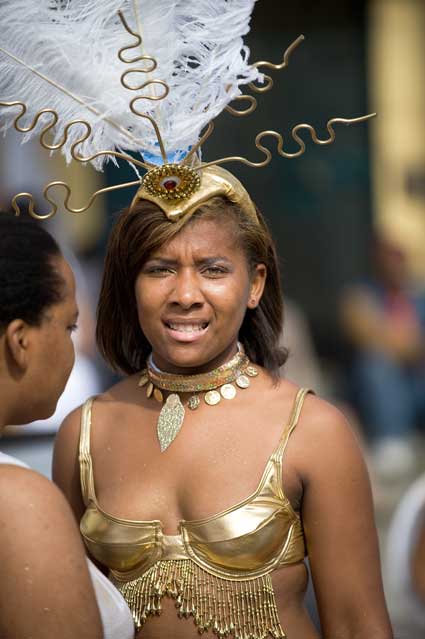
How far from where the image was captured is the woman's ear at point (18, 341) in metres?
2.06

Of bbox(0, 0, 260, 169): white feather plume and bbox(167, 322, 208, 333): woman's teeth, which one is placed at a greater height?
bbox(0, 0, 260, 169): white feather plume

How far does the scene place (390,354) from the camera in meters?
7.90

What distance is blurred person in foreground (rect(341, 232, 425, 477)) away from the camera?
25.7 ft

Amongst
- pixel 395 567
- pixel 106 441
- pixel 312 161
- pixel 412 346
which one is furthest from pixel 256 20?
pixel 106 441

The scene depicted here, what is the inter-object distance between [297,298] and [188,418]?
7.28 meters

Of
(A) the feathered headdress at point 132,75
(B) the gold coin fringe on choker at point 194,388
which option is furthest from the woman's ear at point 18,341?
(B) the gold coin fringe on choker at point 194,388

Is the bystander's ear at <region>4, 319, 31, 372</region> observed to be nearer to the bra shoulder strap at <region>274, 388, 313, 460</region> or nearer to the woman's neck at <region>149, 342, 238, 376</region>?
the woman's neck at <region>149, 342, 238, 376</region>

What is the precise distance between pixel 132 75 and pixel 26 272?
60 cm

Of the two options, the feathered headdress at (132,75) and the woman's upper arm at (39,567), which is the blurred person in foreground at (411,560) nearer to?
the feathered headdress at (132,75)

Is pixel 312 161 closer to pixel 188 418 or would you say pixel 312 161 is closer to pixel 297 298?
pixel 297 298

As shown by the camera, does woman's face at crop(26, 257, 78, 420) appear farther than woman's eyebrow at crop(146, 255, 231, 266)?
No

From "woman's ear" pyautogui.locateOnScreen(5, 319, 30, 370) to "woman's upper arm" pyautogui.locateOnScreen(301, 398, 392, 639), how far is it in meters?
0.67

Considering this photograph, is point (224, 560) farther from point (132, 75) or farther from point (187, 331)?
point (132, 75)

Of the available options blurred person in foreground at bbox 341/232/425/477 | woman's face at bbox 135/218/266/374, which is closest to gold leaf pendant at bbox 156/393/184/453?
woman's face at bbox 135/218/266/374
